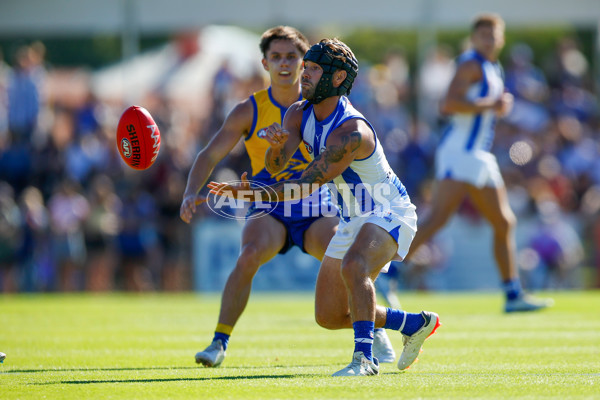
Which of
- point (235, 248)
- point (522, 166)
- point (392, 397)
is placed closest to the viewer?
point (392, 397)

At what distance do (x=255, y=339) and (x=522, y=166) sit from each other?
9.71m

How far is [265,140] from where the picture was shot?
7281 mm

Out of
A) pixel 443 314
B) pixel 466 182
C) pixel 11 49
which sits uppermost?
pixel 11 49

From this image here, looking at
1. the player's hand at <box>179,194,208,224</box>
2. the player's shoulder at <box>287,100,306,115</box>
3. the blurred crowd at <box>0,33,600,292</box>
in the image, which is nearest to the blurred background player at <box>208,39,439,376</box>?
the player's shoulder at <box>287,100,306,115</box>

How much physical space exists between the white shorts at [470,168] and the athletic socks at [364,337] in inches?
190

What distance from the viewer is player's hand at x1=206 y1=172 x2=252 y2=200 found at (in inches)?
242

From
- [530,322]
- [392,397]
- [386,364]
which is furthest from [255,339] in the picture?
[392,397]

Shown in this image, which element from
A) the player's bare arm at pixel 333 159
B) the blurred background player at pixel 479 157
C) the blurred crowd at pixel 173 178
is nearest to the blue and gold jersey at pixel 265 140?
the player's bare arm at pixel 333 159

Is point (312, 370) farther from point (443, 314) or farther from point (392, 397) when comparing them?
point (443, 314)

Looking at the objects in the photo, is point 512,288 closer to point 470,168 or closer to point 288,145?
point 470,168

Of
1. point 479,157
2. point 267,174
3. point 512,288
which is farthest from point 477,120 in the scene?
point 267,174

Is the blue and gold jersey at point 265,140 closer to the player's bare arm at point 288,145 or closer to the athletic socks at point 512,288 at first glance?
the player's bare arm at point 288,145

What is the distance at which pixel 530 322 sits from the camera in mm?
9500

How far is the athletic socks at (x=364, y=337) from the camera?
5.91 meters
